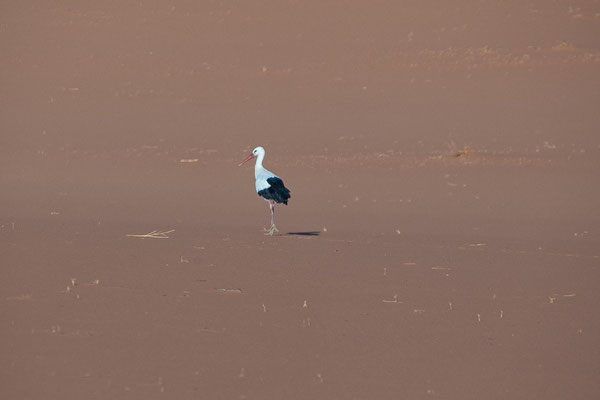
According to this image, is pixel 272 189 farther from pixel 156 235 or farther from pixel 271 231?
pixel 156 235

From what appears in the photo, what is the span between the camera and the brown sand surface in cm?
792

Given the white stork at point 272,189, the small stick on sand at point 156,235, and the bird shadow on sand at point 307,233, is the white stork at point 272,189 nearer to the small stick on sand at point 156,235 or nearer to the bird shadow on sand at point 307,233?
the bird shadow on sand at point 307,233

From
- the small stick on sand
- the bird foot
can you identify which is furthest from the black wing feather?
the small stick on sand

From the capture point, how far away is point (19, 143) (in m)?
24.1

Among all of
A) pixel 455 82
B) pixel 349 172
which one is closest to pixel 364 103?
pixel 455 82

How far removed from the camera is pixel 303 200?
1870 centimetres

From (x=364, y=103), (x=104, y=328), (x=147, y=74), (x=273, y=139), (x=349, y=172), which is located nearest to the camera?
(x=104, y=328)

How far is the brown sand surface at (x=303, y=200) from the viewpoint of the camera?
792 cm

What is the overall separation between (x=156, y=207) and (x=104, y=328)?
9318 millimetres

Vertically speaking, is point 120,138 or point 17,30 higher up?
point 17,30

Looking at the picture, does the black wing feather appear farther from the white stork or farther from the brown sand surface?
the brown sand surface

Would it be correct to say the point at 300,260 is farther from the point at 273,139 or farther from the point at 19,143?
the point at 19,143

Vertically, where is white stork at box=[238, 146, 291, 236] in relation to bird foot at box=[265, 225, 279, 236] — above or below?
above

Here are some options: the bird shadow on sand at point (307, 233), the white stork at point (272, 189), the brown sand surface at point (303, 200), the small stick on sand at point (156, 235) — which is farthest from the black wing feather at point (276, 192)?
the small stick on sand at point (156, 235)
